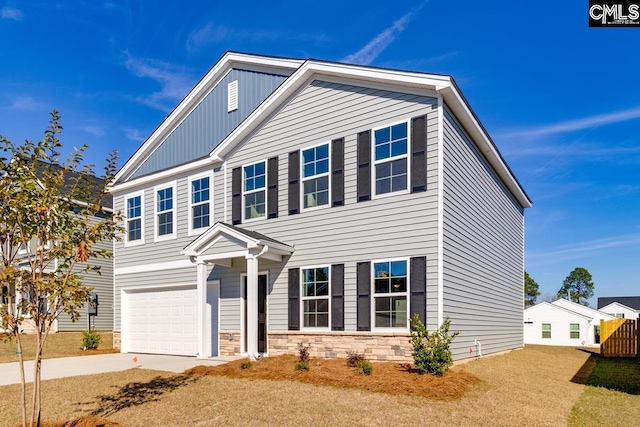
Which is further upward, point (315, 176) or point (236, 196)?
point (315, 176)

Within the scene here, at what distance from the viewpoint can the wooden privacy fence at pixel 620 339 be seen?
17.5 metres

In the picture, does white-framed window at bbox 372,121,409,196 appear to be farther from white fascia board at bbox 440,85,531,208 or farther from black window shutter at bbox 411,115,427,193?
white fascia board at bbox 440,85,531,208

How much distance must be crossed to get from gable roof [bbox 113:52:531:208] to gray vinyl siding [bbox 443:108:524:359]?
0.32 meters

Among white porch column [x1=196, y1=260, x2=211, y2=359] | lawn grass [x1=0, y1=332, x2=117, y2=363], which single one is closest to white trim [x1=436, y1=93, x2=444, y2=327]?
white porch column [x1=196, y1=260, x2=211, y2=359]

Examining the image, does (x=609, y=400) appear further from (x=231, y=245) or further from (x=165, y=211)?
(x=165, y=211)

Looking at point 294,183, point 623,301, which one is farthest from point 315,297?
point 623,301

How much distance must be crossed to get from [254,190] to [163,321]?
5.91m

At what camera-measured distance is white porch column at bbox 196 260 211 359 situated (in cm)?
1317

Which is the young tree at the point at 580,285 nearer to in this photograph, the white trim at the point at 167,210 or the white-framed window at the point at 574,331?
the white-framed window at the point at 574,331

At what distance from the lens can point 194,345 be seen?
48.2 feet

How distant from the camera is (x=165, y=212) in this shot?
53.7 feet

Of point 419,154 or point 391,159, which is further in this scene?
point 391,159

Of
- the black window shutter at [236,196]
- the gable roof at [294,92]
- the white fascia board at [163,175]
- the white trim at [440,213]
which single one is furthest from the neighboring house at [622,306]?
the white fascia board at [163,175]

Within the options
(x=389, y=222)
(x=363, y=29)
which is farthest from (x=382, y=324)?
(x=363, y=29)
